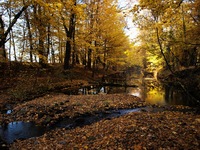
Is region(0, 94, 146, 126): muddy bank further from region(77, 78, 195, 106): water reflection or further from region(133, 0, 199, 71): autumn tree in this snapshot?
region(133, 0, 199, 71): autumn tree

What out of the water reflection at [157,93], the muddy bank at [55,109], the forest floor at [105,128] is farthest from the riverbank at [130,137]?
the water reflection at [157,93]

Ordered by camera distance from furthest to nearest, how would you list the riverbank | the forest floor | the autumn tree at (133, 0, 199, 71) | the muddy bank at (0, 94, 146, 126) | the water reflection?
the water reflection → the muddy bank at (0, 94, 146, 126) → the autumn tree at (133, 0, 199, 71) → the forest floor → the riverbank

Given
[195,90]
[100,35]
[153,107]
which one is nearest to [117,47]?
[100,35]

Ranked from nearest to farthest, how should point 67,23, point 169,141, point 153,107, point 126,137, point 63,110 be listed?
1. point 169,141
2. point 126,137
3. point 63,110
4. point 153,107
5. point 67,23

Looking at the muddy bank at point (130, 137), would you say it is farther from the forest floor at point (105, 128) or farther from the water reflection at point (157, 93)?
the water reflection at point (157, 93)

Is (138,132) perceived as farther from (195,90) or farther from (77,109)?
(195,90)

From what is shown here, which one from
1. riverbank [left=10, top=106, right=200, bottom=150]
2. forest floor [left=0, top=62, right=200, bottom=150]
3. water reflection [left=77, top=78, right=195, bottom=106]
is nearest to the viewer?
riverbank [left=10, top=106, right=200, bottom=150]

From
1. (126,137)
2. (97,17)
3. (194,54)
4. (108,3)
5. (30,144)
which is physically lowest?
(30,144)

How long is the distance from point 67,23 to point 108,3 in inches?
244

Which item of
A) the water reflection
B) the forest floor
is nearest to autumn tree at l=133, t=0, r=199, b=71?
the water reflection

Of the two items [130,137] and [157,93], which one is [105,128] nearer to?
[130,137]

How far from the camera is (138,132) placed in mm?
5195

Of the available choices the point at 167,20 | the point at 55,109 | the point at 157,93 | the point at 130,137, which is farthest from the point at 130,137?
the point at 157,93

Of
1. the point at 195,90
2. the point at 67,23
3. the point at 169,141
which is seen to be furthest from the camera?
the point at 67,23
